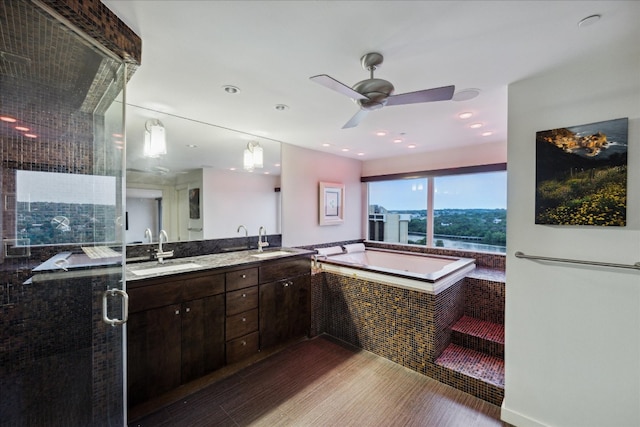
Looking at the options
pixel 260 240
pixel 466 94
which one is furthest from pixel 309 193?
pixel 466 94

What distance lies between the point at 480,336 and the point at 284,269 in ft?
6.92

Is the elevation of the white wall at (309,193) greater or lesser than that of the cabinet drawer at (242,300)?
greater

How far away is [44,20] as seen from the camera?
1.24 m

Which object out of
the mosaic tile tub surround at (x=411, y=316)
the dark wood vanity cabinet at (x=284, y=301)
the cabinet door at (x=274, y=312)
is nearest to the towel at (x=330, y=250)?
the mosaic tile tub surround at (x=411, y=316)

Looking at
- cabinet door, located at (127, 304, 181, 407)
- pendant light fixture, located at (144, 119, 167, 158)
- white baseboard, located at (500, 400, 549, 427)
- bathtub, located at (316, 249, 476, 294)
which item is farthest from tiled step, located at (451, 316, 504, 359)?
pendant light fixture, located at (144, 119, 167, 158)

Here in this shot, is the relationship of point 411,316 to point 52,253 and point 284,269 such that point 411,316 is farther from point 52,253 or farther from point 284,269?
point 52,253

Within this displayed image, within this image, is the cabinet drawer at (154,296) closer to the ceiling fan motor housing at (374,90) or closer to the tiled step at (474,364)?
the ceiling fan motor housing at (374,90)

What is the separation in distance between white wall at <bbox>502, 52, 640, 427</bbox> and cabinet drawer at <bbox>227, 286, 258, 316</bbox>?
7.16ft

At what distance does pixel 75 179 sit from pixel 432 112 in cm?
293

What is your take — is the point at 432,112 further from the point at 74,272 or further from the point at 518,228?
the point at 74,272

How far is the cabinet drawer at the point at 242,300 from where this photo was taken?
2516 millimetres

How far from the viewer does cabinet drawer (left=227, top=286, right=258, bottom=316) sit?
2.52 metres

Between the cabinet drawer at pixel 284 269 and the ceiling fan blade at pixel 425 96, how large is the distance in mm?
1967

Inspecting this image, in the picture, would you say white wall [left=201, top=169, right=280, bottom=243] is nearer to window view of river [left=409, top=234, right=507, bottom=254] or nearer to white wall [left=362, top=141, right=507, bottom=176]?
white wall [left=362, top=141, right=507, bottom=176]
